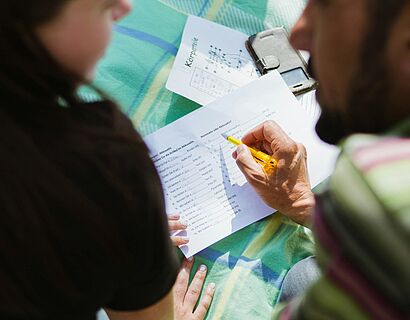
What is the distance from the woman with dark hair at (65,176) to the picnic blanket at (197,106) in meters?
0.32

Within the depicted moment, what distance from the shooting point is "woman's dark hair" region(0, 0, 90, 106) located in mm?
456

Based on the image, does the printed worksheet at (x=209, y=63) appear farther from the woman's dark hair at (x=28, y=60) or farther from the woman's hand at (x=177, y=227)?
the woman's dark hair at (x=28, y=60)

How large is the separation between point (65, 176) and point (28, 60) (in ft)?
0.38

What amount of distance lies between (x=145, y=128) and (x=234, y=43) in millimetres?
247

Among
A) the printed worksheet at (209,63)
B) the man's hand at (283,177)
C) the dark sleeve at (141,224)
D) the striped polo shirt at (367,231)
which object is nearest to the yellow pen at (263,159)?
the man's hand at (283,177)

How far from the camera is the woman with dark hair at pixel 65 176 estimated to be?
1.61 feet

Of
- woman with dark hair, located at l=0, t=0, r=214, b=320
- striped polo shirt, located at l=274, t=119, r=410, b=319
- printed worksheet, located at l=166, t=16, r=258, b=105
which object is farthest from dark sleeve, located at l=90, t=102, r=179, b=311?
printed worksheet, located at l=166, t=16, r=258, b=105

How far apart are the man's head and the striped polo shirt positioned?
1.6 inches

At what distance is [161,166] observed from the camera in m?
0.98

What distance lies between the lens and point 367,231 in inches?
17.2

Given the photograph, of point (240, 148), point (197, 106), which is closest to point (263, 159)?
point (240, 148)

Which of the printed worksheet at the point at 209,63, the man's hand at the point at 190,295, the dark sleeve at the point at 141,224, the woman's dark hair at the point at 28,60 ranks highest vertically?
the woman's dark hair at the point at 28,60

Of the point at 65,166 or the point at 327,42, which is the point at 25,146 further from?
the point at 327,42

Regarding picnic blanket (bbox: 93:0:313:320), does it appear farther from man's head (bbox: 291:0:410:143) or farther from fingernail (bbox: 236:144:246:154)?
man's head (bbox: 291:0:410:143)
